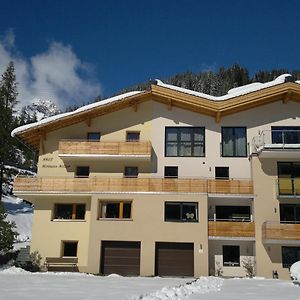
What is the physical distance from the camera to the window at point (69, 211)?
93.4 feet

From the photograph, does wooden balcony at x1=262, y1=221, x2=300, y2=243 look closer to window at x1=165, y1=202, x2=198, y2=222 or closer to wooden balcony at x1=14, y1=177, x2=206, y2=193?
window at x1=165, y1=202, x2=198, y2=222

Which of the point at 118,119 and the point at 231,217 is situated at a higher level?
the point at 118,119

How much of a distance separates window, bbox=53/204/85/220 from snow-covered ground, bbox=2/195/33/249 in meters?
15.0

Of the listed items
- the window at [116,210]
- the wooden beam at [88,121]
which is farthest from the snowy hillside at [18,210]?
the wooden beam at [88,121]

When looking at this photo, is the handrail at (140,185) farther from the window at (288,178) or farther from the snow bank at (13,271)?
the snow bank at (13,271)

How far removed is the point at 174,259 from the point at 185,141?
7.70 metres

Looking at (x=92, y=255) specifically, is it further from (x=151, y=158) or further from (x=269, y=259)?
(x=269, y=259)

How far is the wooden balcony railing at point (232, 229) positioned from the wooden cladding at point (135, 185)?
200cm

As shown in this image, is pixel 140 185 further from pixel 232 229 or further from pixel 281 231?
pixel 281 231

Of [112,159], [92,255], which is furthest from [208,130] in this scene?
[92,255]

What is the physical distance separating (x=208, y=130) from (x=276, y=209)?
22.0 feet

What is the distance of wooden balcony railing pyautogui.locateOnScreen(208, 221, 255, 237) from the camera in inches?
1027

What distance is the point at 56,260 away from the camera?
2691cm

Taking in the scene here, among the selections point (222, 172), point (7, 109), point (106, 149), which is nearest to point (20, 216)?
point (7, 109)
